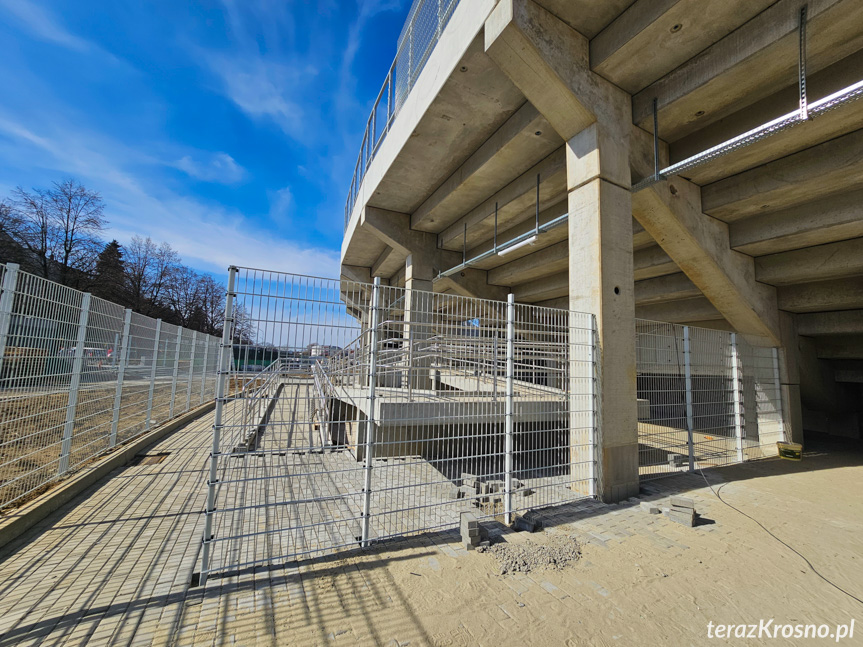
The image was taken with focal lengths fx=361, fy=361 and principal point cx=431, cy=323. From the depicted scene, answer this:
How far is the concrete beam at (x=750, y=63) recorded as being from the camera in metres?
4.36

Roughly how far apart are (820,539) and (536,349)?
3583mm

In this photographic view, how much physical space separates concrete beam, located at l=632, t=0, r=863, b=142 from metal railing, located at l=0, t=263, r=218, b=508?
885 cm

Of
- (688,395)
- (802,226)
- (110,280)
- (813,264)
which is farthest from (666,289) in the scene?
(110,280)

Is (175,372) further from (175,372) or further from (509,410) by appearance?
(509,410)

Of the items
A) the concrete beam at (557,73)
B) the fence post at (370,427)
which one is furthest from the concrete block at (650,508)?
the concrete beam at (557,73)

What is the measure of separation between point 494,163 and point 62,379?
326 inches

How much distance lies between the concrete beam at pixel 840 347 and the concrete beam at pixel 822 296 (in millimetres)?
1887

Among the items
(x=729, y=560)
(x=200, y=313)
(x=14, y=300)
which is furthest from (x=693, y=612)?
(x=200, y=313)

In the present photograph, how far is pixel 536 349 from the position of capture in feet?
16.6

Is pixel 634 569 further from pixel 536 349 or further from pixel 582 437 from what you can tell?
pixel 536 349

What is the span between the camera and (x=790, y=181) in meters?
6.27

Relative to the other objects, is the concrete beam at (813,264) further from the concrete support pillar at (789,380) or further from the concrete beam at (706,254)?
the concrete support pillar at (789,380)

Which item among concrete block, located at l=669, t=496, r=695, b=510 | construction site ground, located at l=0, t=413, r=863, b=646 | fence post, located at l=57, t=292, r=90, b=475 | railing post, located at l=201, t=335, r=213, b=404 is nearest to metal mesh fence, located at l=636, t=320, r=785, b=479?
concrete block, located at l=669, t=496, r=695, b=510

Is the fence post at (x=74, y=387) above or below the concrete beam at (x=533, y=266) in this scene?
below
